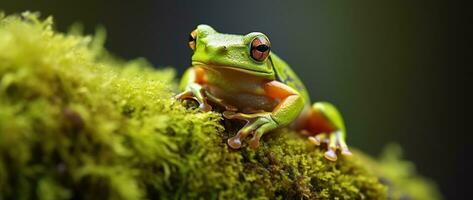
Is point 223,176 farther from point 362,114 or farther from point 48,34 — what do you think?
point 362,114

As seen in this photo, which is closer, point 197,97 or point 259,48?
point 197,97

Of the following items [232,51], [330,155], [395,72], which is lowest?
[330,155]

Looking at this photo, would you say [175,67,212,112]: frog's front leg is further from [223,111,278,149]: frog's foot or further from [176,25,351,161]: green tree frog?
[223,111,278,149]: frog's foot

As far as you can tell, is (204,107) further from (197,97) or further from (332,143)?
(332,143)

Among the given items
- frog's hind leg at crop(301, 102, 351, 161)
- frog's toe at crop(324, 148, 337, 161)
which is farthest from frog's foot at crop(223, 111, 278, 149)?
frog's hind leg at crop(301, 102, 351, 161)

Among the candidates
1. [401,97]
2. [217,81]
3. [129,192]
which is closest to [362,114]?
[401,97]

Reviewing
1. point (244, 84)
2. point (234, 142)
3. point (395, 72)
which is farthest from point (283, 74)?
point (395, 72)
